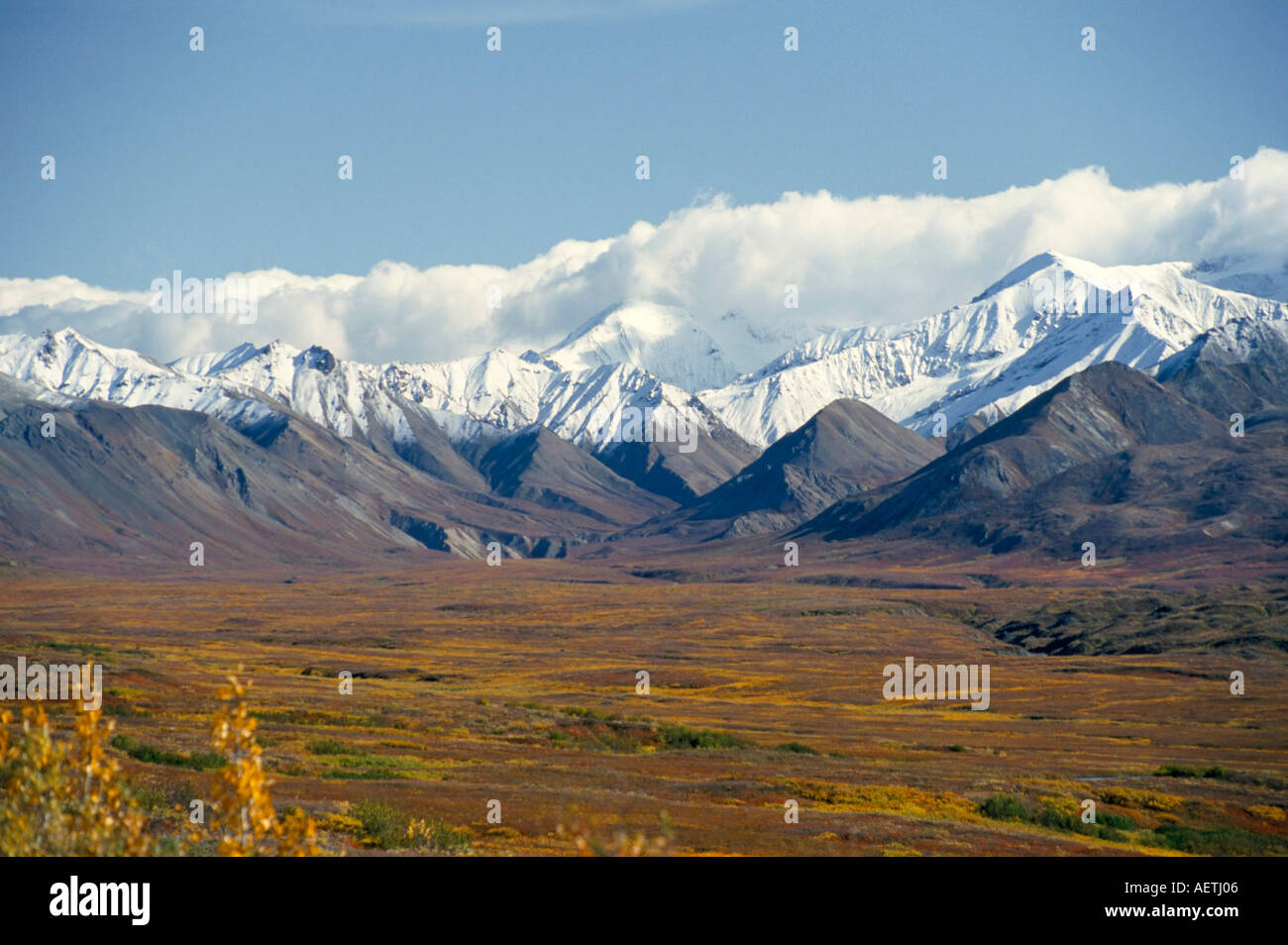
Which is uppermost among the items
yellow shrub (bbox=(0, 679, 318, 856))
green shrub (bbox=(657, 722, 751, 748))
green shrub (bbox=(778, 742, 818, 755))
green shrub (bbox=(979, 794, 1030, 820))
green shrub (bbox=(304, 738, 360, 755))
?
yellow shrub (bbox=(0, 679, 318, 856))

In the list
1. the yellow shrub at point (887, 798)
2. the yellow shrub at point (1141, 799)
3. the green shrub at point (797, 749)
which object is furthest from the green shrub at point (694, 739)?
the yellow shrub at point (1141, 799)

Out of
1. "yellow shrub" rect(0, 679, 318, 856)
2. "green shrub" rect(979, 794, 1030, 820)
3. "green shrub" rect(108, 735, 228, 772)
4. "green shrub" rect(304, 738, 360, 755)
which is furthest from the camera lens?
"green shrub" rect(304, 738, 360, 755)

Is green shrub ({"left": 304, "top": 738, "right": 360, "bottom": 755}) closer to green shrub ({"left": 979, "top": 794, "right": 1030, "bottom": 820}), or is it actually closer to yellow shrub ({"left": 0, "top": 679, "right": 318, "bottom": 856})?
green shrub ({"left": 979, "top": 794, "right": 1030, "bottom": 820})

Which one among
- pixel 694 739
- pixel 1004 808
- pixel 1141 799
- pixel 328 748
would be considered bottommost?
pixel 1141 799

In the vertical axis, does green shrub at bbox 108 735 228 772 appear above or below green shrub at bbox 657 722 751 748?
above

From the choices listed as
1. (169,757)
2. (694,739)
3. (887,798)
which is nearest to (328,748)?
(169,757)

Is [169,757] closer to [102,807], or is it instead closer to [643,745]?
[102,807]

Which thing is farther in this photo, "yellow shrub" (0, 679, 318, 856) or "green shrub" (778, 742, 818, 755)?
"green shrub" (778, 742, 818, 755)

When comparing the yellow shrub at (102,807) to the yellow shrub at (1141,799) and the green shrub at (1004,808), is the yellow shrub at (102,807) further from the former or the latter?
the yellow shrub at (1141,799)

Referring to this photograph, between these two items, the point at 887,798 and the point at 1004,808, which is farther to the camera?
the point at 887,798

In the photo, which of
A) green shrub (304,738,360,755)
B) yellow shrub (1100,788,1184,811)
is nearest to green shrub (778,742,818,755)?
yellow shrub (1100,788,1184,811)
